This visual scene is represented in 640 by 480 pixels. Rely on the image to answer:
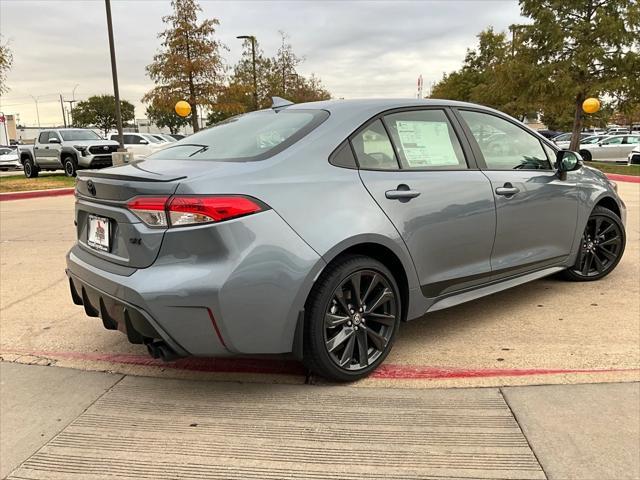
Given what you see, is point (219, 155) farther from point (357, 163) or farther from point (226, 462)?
point (226, 462)

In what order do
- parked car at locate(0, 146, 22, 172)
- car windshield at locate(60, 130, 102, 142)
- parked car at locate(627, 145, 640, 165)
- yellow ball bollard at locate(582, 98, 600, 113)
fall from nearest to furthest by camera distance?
car windshield at locate(60, 130, 102, 142) < yellow ball bollard at locate(582, 98, 600, 113) < parked car at locate(627, 145, 640, 165) < parked car at locate(0, 146, 22, 172)

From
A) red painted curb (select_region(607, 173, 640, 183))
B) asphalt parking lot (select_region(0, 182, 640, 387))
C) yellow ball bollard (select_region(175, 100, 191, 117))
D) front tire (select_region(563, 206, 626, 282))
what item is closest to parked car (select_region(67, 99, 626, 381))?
asphalt parking lot (select_region(0, 182, 640, 387))

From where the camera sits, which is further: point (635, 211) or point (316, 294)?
point (635, 211)

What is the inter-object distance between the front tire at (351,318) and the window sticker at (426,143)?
791 mm

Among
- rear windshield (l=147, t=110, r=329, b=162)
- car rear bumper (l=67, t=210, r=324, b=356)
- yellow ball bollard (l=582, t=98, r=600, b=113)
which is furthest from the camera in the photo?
yellow ball bollard (l=582, t=98, r=600, b=113)

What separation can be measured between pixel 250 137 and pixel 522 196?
202 cm

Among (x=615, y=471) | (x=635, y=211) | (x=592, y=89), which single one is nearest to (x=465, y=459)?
(x=615, y=471)

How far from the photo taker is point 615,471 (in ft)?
7.82

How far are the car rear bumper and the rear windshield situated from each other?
0.54 meters

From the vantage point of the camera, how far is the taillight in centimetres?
267

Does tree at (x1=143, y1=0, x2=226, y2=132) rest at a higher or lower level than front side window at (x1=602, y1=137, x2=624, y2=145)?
higher

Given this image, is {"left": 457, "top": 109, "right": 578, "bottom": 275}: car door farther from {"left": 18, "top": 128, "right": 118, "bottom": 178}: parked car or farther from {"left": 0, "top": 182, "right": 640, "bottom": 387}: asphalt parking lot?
{"left": 18, "top": 128, "right": 118, "bottom": 178}: parked car

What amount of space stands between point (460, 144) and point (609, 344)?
65.5 inches

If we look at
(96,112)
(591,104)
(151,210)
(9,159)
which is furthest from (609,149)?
(96,112)
